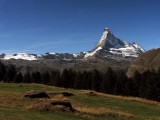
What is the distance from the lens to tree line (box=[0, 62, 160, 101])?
130 meters

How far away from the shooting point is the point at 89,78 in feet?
558

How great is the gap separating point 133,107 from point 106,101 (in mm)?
5679

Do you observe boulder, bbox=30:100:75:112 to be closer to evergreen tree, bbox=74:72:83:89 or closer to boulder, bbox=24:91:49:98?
boulder, bbox=24:91:49:98

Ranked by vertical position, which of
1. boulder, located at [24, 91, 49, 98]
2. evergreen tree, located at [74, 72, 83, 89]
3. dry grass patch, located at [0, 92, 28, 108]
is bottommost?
dry grass patch, located at [0, 92, 28, 108]

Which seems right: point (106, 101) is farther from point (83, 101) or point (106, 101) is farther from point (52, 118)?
point (52, 118)

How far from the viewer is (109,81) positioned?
158 meters

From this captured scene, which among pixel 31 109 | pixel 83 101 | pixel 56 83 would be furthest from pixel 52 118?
pixel 56 83

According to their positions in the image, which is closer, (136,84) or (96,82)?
(136,84)

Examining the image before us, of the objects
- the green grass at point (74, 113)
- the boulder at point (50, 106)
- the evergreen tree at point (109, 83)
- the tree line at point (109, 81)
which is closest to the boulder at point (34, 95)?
the green grass at point (74, 113)

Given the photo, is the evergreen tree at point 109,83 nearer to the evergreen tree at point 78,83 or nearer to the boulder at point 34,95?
the evergreen tree at point 78,83

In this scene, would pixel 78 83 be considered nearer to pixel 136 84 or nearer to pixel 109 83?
pixel 109 83

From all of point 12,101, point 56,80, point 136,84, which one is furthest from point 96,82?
point 12,101

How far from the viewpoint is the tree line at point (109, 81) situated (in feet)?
426

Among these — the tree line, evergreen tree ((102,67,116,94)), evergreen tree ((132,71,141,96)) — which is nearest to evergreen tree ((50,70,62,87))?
the tree line
